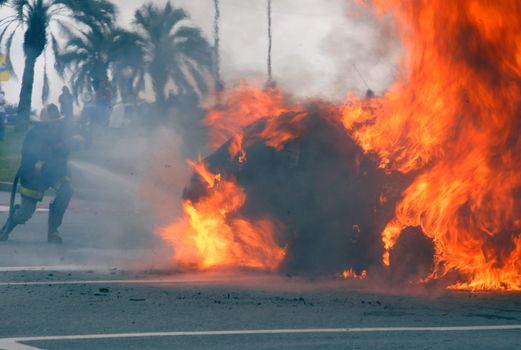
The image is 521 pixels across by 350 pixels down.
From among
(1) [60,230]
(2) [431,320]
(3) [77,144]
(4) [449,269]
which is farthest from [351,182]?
(1) [60,230]

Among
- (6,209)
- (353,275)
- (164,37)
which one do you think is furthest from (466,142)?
(164,37)

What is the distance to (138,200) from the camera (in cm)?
2252

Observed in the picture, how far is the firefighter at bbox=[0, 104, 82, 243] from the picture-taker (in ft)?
51.4

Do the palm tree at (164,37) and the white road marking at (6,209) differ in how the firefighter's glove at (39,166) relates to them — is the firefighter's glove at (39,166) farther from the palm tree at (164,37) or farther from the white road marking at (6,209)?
the palm tree at (164,37)

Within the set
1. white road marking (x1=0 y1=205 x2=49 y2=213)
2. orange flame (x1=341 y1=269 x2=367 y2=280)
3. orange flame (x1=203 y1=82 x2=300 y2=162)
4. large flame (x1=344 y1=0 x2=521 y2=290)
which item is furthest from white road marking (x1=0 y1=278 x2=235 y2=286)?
white road marking (x1=0 y1=205 x2=49 y2=213)

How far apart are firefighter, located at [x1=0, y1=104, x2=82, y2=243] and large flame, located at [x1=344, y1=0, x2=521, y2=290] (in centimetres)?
592

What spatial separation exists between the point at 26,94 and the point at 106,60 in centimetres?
427

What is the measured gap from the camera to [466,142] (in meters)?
11.1

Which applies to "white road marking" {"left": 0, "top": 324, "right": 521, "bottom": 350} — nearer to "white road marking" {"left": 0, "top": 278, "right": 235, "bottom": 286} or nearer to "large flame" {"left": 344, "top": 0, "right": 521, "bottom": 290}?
"large flame" {"left": 344, "top": 0, "right": 521, "bottom": 290}

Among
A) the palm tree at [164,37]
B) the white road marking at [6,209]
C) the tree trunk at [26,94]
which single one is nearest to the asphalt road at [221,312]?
the white road marking at [6,209]

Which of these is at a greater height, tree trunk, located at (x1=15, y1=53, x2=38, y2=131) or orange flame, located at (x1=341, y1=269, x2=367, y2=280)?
tree trunk, located at (x1=15, y1=53, x2=38, y2=131)

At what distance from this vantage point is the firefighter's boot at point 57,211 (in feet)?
51.6

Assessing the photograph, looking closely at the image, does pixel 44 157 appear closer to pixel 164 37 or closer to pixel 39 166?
pixel 39 166

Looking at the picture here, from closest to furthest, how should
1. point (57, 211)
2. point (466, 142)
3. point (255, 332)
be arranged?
point (255, 332) < point (466, 142) < point (57, 211)
